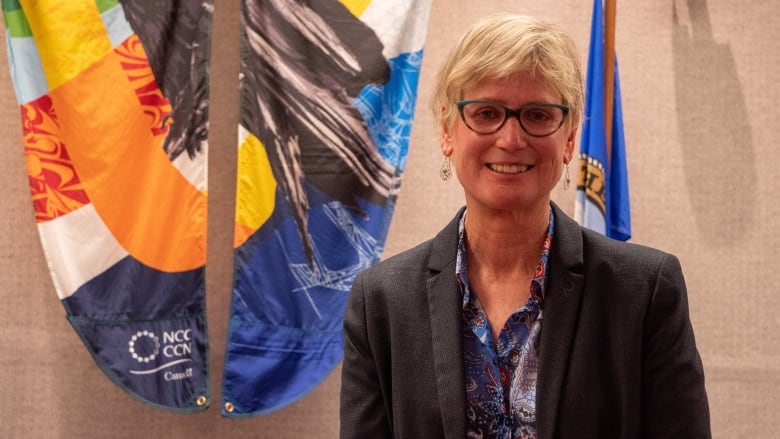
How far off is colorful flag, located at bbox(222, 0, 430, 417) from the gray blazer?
127cm

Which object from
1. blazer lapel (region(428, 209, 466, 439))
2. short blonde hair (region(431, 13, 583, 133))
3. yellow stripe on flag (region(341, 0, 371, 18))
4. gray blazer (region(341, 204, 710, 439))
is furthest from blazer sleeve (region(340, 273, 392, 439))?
yellow stripe on flag (region(341, 0, 371, 18))

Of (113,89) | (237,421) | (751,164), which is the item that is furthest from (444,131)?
(751,164)

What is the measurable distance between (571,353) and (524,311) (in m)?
0.10

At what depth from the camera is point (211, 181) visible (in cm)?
293

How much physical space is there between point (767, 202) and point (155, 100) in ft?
6.96

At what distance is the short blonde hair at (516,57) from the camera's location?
127 centimetres

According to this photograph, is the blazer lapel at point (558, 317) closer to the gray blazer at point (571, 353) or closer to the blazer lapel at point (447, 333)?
the gray blazer at point (571, 353)

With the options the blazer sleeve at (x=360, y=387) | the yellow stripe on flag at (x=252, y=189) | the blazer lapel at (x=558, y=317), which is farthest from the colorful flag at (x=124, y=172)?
the blazer lapel at (x=558, y=317)

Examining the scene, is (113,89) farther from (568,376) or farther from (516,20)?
(568,376)

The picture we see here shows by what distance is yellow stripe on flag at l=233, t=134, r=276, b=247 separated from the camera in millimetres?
2656

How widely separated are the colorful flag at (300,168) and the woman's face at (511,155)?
4.45ft

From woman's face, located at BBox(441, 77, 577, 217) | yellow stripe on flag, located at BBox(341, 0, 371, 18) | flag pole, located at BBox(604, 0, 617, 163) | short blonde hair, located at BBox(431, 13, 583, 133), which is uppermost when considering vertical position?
yellow stripe on flag, located at BBox(341, 0, 371, 18)

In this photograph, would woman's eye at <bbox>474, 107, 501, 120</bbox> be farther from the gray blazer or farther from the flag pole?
the flag pole

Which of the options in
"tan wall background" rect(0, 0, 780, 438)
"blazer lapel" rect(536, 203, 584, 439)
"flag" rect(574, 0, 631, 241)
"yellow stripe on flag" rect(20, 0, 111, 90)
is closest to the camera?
"blazer lapel" rect(536, 203, 584, 439)
